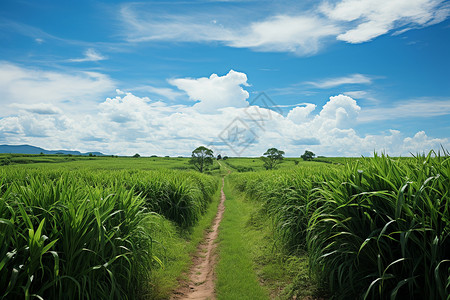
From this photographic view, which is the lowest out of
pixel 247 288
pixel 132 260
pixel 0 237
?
pixel 247 288

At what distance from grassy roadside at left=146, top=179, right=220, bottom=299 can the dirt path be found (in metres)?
0.17

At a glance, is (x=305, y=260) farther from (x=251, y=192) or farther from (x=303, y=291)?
(x=251, y=192)

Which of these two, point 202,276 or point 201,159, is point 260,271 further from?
point 201,159

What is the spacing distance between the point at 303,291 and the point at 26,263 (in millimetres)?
4174

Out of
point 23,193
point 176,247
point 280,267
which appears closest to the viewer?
point 23,193

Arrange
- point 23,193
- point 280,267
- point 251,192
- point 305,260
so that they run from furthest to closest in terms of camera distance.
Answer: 1. point 251,192
2. point 280,267
3. point 305,260
4. point 23,193

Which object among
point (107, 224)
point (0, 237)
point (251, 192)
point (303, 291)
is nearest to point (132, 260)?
point (107, 224)

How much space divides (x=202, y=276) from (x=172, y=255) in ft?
3.43

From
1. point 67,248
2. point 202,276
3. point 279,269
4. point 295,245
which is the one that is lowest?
point 202,276

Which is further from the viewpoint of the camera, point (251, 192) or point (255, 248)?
point (251, 192)

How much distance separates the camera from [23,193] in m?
3.89

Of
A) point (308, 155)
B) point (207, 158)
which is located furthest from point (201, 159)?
point (308, 155)

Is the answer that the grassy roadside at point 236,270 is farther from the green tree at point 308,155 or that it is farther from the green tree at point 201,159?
the green tree at point 308,155

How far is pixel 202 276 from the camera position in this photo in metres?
6.02
